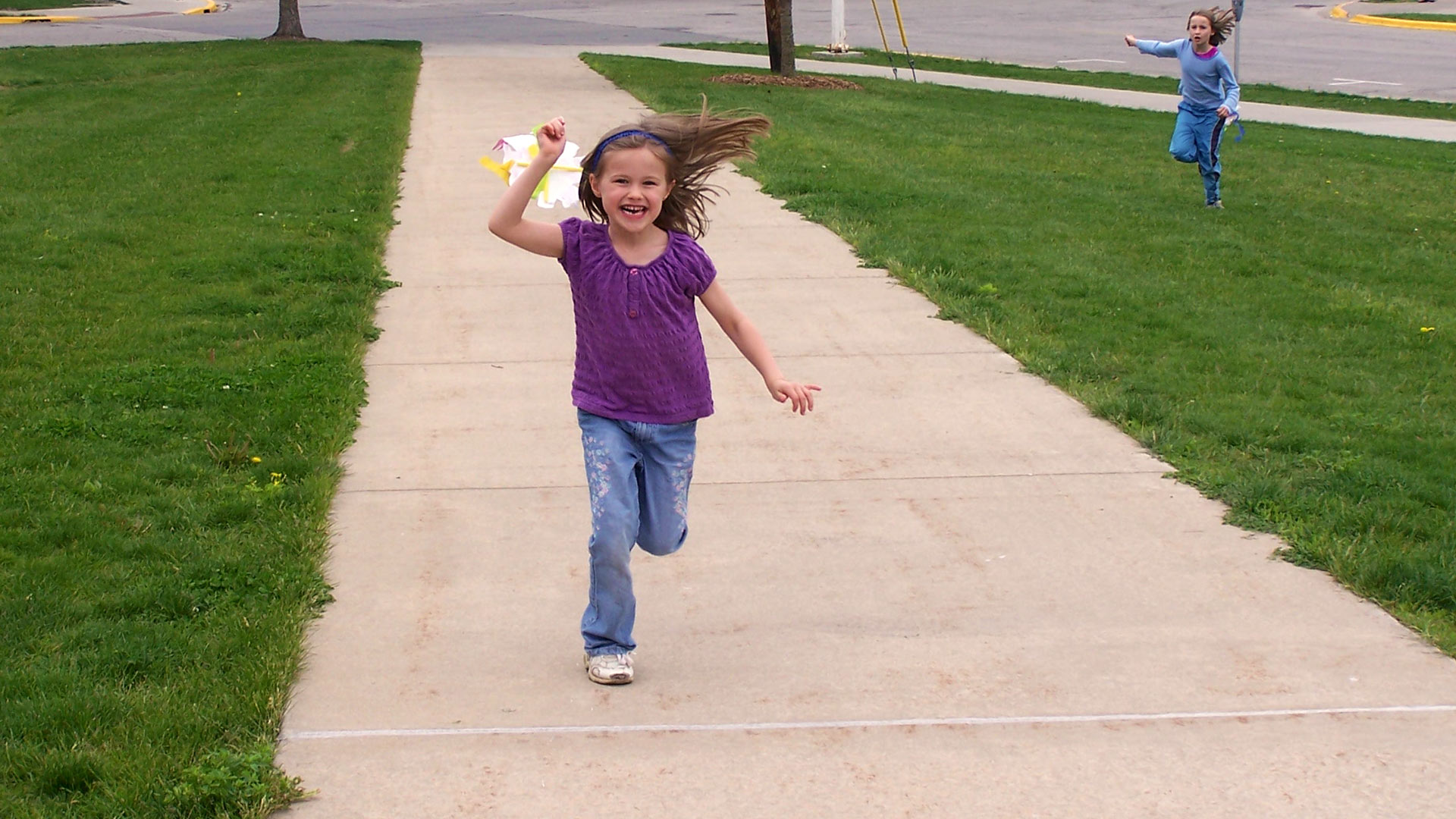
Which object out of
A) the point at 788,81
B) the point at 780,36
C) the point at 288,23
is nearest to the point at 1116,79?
the point at 780,36

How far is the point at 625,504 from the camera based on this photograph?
384 cm

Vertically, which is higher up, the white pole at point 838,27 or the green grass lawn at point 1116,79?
the white pole at point 838,27

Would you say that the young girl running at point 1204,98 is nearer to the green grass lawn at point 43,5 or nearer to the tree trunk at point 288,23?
the tree trunk at point 288,23

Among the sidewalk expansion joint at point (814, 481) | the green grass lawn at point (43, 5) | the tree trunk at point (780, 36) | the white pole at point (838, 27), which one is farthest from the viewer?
the green grass lawn at point (43, 5)

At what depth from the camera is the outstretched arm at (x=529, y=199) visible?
3.64m

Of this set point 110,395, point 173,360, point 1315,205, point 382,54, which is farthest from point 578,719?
point 382,54

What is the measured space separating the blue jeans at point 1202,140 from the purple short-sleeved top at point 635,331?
25.6ft

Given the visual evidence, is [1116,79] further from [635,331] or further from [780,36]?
[635,331]

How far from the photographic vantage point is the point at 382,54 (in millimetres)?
23391

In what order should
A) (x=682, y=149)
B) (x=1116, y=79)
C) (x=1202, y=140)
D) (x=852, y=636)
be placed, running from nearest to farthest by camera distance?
(x=682, y=149) < (x=852, y=636) < (x=1202, y=140) < (x=1116, y=79)

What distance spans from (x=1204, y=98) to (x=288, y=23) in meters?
18.9

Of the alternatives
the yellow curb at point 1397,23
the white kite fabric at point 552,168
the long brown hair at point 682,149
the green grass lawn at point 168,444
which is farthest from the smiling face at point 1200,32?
the yellow curb at point 1397,23

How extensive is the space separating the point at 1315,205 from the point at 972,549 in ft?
24.4

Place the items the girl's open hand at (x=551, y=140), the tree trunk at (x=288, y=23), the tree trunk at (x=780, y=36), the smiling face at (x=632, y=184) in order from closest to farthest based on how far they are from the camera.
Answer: the girl's open hand at (x=551, y=140) < the smiling face at (x=632, y=184) < the tree trunk at (x=780, y=36) < the tree trunk at (x=288, y=23)
